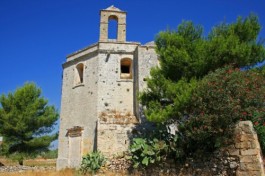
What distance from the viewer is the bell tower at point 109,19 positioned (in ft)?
64.7

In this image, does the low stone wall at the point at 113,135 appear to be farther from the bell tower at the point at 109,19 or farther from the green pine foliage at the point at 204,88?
the bell tower at the point at 109,19

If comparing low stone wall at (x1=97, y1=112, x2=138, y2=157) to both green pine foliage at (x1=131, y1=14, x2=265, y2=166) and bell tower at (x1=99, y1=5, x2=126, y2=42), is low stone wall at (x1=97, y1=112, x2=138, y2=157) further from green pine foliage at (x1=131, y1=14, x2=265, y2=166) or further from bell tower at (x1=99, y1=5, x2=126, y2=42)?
bell tower at (x1=99, y1=5, x2=126, y2=42)

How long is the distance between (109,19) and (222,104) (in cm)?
1263

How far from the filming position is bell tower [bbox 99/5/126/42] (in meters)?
19.7

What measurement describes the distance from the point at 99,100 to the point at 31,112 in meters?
7.47

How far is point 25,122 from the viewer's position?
2258cm

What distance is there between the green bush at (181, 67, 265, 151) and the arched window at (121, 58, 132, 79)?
9.27 m

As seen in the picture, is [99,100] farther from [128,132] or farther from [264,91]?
[264,91]

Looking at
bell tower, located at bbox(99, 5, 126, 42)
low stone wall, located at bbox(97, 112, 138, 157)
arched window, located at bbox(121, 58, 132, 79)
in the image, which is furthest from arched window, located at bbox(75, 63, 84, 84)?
low stone wall, located at bbox(97, 112, 138, 157)

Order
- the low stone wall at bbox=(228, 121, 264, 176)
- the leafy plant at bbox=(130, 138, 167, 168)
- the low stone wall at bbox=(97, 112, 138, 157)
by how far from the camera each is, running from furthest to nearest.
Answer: the low stone wall at bbox=(97, 112, 138, 157) < the leafy plant at bbox=(130, 138, 167, 168) < the low stone wall at bbox=(228, 121, 264, 176)

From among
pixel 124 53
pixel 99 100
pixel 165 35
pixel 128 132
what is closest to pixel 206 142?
pixel 165 35

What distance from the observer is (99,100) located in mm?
18484

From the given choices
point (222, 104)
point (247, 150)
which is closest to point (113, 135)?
point (222, 104)

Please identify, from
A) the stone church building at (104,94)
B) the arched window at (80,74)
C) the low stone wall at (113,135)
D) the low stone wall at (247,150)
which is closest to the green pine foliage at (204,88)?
the low stone wall at (247,150)
